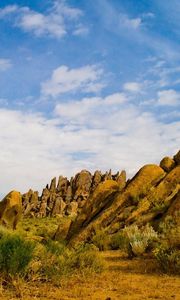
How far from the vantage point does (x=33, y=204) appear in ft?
315

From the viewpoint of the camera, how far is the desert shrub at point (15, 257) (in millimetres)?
9516

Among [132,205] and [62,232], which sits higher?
[132,205]

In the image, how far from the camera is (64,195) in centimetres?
10175

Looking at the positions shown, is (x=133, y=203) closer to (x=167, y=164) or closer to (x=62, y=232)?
(x=167, y=164)

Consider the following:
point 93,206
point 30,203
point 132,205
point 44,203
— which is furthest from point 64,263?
point 30,203

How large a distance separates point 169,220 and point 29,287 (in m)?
11.1

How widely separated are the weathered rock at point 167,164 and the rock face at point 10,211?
14983 mm

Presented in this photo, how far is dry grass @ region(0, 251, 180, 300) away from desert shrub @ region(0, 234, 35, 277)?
1.26ft

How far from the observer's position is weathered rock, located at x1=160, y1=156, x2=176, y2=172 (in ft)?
91.9

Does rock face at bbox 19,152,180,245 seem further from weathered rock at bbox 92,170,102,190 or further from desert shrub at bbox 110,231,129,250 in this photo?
weathered rock at bbox 92,170,102,190

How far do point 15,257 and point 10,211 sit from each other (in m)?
28.8

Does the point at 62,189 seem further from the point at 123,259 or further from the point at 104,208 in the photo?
the point at 123,259

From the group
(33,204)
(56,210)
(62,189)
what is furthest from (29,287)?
(62,189)

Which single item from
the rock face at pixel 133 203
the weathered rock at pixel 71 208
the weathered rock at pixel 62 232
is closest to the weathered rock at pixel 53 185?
the weathered rock at pixel 71 208
